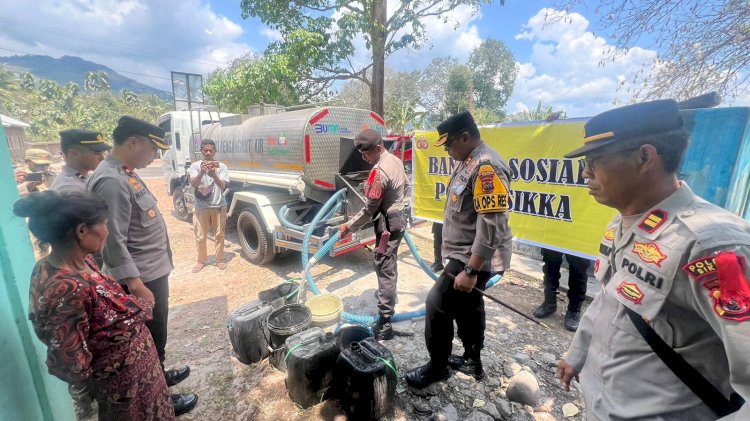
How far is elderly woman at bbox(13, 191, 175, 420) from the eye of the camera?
1.31 metres

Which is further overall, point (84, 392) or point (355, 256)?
point (355, 256)

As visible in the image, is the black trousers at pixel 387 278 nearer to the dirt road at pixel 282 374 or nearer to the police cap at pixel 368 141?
the dirt road at pixel 282 374

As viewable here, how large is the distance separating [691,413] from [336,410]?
207cm

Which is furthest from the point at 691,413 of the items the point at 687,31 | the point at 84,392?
the point at 687,31

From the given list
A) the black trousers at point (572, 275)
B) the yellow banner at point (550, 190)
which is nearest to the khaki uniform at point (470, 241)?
the black trousers at point (572, 275)

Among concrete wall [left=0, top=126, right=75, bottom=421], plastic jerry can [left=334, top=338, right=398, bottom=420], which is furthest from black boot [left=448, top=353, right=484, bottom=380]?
concrete wall [left=0, top=126, right=75, bottom=421]

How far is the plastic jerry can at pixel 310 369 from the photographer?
2311 mm

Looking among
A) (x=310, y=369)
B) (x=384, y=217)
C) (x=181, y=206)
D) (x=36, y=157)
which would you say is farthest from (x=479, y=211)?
(x=181, y=206)

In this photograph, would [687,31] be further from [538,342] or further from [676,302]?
[676,302]

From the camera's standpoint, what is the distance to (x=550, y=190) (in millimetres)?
3955

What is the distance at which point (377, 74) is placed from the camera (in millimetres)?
9102

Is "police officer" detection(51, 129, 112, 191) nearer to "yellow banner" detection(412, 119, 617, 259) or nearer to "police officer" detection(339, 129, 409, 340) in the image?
"police officer" detection(339, 129, 409, 340)

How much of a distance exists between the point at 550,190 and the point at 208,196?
4.97 m

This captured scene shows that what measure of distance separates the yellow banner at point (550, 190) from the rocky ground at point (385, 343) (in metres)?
0.88
